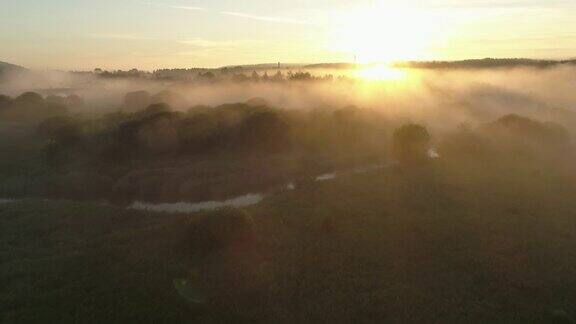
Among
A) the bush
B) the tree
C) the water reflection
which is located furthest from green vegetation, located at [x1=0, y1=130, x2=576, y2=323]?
the tree

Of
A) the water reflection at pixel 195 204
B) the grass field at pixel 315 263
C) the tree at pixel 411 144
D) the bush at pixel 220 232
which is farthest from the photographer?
the tree at pixel 411 144

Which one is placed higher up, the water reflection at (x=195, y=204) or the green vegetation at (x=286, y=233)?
the green vegetation at (x=286, y=233)

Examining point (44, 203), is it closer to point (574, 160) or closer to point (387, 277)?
point (387, 277)

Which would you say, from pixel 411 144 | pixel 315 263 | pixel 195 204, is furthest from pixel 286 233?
pixel 411 144

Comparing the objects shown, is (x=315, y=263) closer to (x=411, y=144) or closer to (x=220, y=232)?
(x=220, y=232)

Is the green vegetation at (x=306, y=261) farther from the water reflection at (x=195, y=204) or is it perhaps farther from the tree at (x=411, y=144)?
the tree at (x=411, y=144)

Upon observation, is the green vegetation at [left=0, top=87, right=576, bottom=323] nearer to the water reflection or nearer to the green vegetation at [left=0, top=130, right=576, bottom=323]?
the green vegetation at [left=0, top=130, right=576, bottom=323]

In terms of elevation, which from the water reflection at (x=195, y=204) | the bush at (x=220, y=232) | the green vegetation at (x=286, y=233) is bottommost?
the water reflection at (x=195, y=204)

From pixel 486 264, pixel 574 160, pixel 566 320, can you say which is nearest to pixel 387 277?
pixel 486 264

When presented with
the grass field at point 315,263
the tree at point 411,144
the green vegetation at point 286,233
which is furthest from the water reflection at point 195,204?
the tree at point 411,144
